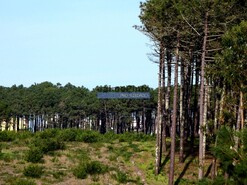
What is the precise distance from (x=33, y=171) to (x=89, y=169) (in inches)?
141

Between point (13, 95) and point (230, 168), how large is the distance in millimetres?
116354

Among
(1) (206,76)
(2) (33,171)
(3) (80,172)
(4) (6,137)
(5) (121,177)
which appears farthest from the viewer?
(4) (6,137)

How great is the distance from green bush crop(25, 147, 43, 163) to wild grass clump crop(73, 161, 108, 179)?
3147 mm

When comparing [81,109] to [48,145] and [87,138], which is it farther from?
[48,145]

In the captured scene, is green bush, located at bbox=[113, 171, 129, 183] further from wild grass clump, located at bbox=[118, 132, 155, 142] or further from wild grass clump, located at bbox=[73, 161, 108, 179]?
wild grass clump, located at bbox=[118, 132, 155, 142]

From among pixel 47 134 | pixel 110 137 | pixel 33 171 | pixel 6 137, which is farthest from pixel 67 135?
pixel 33 171

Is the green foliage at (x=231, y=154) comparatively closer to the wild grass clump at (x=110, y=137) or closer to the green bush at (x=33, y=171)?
the green bush at (x=33, y=171)

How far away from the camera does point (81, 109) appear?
112312 millimetres

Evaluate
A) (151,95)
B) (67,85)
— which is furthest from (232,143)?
(67,85)

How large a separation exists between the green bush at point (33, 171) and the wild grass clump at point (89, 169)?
86.5 inches

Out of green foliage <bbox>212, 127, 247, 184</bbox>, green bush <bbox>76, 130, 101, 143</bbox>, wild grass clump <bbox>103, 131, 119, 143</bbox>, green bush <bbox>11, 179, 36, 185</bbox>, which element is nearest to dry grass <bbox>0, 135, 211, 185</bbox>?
green bush <bbox>11, 179, 36, 185</bbox>

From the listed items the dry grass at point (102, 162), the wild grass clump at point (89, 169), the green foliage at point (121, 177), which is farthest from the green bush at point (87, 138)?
the green foliage at point (121, 177)

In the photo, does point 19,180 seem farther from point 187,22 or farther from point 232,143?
point 232,143

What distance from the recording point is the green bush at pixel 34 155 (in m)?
34.7
